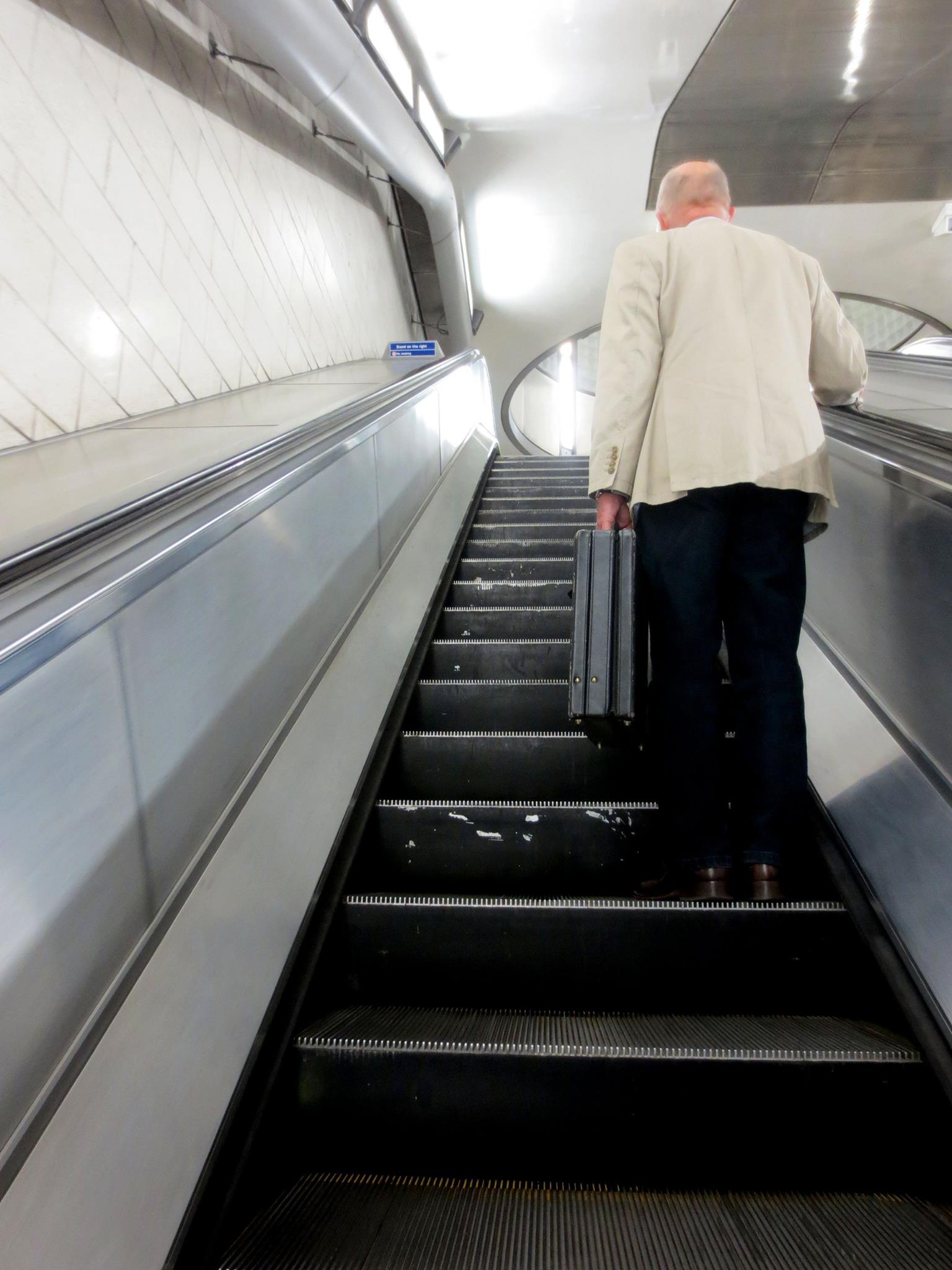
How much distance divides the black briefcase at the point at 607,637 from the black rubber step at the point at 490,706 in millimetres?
565

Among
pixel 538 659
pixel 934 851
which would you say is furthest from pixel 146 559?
pixel 538 659

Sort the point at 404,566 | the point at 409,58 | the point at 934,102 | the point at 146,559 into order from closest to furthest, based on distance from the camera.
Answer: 1. the point at 146,559
2. the point at 404,566
3. the point at 409,58
4. the point at 934,102

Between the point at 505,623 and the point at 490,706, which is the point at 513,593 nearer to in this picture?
the point at 505,623

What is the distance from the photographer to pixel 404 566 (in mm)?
2971

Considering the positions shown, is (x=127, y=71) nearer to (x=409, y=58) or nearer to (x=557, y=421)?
(x=409, y=58)

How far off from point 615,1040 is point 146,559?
1022 millimetres

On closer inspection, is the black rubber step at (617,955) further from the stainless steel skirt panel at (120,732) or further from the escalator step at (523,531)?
the escalator step at (523,531)

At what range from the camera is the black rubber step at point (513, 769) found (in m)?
2.15

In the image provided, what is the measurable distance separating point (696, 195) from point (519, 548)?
217 cm

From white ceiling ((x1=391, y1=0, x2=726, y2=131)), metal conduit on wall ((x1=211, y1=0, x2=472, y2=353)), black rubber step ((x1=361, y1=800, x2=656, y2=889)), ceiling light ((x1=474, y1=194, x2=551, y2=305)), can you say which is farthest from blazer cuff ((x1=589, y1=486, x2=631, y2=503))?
ceiling light ((x1=474, y1=194, x2=551, y2=305))

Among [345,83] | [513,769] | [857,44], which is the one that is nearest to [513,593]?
[513,769]

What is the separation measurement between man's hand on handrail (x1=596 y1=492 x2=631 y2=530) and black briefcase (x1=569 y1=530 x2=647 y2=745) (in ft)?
0.11

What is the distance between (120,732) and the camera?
1135 mm

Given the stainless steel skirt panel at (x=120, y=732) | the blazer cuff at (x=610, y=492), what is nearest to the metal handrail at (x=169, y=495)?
the stainless steel skirt panel at (x=120, y=732)
